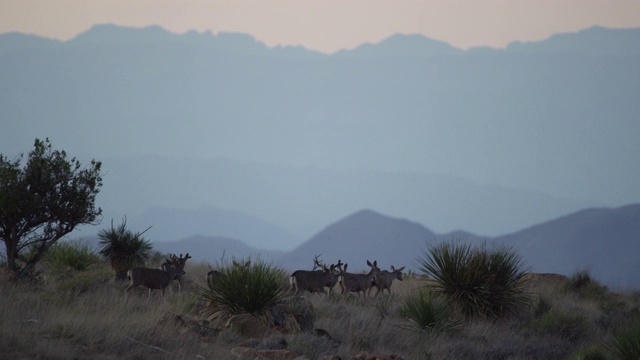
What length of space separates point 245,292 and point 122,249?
8.20 meters

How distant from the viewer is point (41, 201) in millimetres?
23297

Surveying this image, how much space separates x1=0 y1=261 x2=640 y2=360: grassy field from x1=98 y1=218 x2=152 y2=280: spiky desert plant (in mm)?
421

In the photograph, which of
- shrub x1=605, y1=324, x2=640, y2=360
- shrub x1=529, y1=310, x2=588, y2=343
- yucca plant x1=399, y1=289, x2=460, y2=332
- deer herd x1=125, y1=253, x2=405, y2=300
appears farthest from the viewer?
deer herd x1=125, y1=253, x2=405, y2=300

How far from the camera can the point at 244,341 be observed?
16656mm

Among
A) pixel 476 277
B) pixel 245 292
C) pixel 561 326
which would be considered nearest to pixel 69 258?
pixel 245 292

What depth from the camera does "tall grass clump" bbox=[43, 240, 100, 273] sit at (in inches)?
1043

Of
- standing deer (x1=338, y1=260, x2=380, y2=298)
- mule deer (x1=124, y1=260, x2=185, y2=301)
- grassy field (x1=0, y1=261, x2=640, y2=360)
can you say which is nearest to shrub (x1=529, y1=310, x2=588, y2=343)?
grassy field (x1=0, y1=261, x2=640, y2=360)

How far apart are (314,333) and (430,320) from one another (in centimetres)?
341

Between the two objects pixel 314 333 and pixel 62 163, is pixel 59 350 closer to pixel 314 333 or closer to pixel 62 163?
pixel 314 333

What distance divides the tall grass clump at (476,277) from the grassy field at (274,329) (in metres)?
0.43

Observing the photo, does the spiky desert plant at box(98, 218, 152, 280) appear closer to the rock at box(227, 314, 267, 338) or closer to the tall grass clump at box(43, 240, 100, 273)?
the tall grass clump at box(43, 240, 100, 273)

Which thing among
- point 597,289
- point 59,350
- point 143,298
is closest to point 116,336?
point 59,350

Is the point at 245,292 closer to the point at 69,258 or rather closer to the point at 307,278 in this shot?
the point at 307,278

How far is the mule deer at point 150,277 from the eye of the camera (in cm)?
2172
